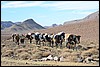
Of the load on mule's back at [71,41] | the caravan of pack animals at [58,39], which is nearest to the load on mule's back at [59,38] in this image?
the caravan of pack animals at [58,39]

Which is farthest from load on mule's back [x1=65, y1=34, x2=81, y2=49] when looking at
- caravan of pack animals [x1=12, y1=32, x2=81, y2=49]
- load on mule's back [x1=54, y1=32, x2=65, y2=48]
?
load on mule's back [x1=54, y1=32, x2=65, y2=48]

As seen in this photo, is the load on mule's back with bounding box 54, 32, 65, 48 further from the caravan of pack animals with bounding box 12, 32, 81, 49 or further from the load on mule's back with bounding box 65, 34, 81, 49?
the load on mule's back with bounding box 65, 34, 81, 49

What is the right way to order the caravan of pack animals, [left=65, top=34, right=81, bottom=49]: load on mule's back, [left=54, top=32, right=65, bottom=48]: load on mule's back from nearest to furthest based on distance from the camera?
[left=65, top=34, right=81, bottom=49]: load on mule's back
the caravan of pack animals
[left=54, top=32, right=65, bottom=48]: load on mule's back

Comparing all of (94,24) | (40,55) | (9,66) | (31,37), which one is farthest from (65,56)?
(94,24)

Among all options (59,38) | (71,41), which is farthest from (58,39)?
(71,41)

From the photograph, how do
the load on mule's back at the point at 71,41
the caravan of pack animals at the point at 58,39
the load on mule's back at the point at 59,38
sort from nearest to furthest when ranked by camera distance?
the load on mule's back at the point at 71,41
the caravan of pack animals at the point at 58,39
the load on mule's back at the point at 59,38

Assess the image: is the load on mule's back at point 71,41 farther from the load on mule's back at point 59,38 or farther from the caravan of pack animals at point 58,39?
the load on mule's back at point 59,38

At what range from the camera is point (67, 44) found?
38500 millimetres

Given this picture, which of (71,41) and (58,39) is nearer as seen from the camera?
(71,41)

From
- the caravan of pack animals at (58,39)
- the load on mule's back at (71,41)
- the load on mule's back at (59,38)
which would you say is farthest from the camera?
the load on mule's back at (59,38)

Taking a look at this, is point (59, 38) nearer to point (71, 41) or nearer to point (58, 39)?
point (58, 39)

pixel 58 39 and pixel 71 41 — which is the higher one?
pixel 71 41

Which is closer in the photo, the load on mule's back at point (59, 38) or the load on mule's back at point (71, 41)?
the load on mule's back at point (71, 41)

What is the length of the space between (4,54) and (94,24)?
6115 centimetres
